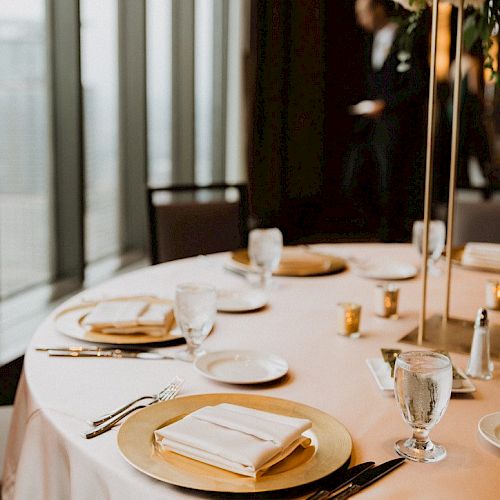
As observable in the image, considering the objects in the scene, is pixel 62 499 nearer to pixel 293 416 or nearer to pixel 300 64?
pixel 293 416

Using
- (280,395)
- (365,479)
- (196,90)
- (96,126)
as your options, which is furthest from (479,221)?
(196,90)

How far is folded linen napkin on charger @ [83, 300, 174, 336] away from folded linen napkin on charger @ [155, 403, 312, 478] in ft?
1.52

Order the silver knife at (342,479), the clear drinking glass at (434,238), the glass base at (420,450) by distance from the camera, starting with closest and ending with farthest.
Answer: the silver knife at (342,479) < the glass base at (420,450) < the clear drinking glass at (434,238)

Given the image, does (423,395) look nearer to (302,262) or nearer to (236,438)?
(236,438)

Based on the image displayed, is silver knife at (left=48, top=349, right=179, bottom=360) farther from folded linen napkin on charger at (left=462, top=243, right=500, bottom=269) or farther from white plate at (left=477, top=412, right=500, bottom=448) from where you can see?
folded linen napkin on charger at (left=462, top=243, right=500, bottom=269)

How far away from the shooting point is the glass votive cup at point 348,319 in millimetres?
1547

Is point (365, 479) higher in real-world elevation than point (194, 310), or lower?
lower

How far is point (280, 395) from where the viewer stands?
4.09 ft

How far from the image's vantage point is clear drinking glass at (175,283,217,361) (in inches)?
53.1

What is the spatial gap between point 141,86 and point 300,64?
1.68 metres

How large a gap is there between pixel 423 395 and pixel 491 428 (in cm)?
16

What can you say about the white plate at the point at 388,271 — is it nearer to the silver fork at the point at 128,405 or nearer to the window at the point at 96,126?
the silver fork at the point at 128,405

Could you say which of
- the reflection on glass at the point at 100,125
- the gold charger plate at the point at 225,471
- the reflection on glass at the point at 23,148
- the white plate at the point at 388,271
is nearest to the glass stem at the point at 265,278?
the white plate at the point at 388,271

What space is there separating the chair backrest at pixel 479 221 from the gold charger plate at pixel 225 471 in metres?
1.80
